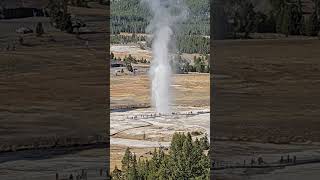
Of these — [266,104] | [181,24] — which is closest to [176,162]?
[266,104]

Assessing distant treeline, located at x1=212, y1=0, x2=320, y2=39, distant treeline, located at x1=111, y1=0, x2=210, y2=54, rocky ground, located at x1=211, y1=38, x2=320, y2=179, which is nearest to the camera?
rocky ground, located at x1=211, y1=38, x2=320, y2=179

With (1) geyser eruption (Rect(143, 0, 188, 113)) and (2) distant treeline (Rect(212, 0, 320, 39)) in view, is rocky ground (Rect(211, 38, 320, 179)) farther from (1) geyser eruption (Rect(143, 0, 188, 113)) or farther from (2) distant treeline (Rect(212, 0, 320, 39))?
(1) geyser eruption (Rect(143, 0, 188, 113))

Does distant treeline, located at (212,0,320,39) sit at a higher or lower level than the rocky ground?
higher

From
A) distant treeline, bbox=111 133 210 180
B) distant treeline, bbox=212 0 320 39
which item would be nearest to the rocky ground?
distant treeline, bbox=212 0 320 39

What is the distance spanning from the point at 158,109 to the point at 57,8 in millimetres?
1833

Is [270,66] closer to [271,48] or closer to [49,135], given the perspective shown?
[271,48]

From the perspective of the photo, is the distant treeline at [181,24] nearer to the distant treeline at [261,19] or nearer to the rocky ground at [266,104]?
the distant treeline at [261,19]

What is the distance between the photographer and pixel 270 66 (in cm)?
755

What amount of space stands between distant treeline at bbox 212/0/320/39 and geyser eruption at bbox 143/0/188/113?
51 centimetres

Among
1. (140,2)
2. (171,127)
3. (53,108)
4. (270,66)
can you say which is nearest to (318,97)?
(270,66)

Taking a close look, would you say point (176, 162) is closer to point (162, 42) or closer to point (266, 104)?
point (266, 104)

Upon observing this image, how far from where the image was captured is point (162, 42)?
314 inches

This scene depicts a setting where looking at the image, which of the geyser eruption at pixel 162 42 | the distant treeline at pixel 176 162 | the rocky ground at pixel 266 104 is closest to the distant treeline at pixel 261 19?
the rocky ground at pixel 266 104

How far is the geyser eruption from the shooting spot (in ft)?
26.1
